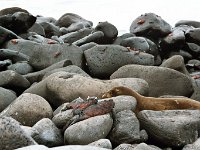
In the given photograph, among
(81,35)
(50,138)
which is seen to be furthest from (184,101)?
(81,35)

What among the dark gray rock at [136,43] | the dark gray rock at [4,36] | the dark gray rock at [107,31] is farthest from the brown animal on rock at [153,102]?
the dark gray rock at [107,31]

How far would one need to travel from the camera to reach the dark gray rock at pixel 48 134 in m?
5.95

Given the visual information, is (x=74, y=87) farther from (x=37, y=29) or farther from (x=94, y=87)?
(x=37, y=29)

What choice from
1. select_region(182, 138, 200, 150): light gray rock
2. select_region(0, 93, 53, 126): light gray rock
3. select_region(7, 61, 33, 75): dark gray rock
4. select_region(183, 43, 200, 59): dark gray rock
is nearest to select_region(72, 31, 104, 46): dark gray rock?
select_region(7, 61, 33, 75): dark gray rock

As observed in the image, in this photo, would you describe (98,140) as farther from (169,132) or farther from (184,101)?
(184,101)

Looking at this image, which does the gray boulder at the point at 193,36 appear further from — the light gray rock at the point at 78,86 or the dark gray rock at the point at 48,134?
the dark gray rock at the point at 48,134

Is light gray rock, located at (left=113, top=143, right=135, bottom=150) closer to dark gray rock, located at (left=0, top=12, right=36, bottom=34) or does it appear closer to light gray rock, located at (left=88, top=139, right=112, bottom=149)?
light gray rock, located at (left=88, top=139, right=112, bottom=149)

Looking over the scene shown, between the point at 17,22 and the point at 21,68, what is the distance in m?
4.11

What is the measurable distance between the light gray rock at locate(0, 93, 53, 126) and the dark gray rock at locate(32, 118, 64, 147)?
0.68 m

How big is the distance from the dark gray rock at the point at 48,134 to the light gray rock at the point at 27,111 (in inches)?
26.7

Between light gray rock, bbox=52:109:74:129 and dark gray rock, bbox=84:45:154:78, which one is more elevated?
light gray rock, bbox=52:109:74:129

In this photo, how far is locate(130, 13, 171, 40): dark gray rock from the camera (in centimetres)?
1567

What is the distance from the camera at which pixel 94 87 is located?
7945 millimetres

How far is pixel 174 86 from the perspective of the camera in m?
9.37
